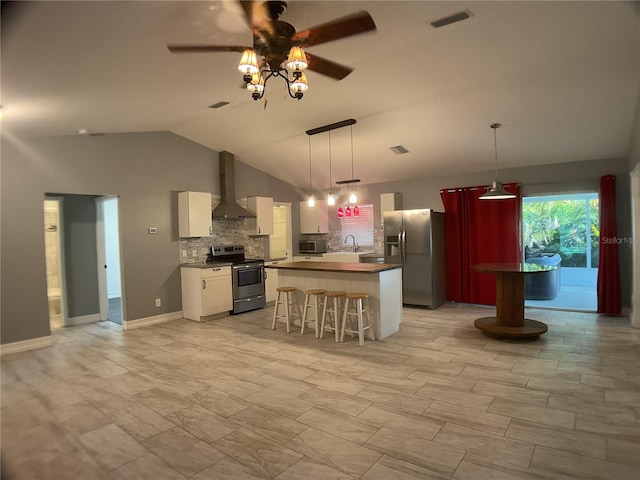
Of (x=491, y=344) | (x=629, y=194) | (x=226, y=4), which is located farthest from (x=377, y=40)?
(x=629, y=194)

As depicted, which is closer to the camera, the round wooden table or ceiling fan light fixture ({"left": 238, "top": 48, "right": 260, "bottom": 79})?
ceiling fan light fixture ({"left": 238, "top": 48, "right": 260, "bottom": 79})

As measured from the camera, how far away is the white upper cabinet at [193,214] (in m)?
5.94

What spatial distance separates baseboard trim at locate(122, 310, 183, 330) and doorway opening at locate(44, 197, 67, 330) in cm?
121

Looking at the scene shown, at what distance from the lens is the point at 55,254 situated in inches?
234

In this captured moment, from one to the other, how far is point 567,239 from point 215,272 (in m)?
7.99

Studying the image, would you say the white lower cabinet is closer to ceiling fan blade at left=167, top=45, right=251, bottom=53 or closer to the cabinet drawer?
the cabinet drawer

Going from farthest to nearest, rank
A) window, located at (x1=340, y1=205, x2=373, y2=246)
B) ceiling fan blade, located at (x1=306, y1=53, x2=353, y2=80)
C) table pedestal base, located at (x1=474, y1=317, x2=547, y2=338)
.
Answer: window, located at (x1=340, y1=205, x2=373, y2=246) → table pedestal base, located at (x1=474, y1=317, x2=547, y2=338) → ceiling fan blade, located at (x1=306, y1=53, x2=353, y2=80)

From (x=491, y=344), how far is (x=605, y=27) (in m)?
3.26

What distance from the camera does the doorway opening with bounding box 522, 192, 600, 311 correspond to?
7977mm

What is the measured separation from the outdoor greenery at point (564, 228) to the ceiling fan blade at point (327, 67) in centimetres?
698

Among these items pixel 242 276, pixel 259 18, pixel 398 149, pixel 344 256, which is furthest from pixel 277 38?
pixel 344 256

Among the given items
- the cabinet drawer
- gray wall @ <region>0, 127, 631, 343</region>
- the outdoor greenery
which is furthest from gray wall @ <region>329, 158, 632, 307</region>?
the cabinet drawer

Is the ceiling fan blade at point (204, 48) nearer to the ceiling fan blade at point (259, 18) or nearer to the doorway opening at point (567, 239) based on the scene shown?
the ceiling fan blade at point (259, 18)

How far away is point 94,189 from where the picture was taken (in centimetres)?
515
